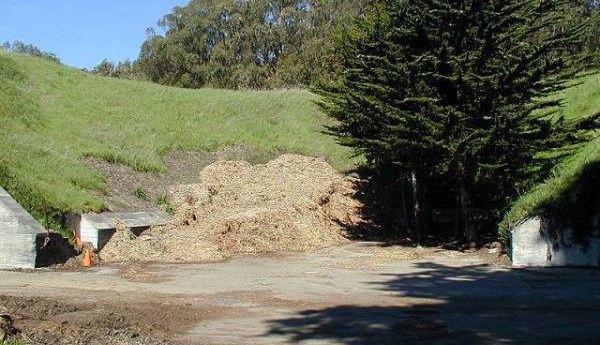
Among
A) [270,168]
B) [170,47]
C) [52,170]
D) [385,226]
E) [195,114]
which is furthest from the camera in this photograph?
[170,47]

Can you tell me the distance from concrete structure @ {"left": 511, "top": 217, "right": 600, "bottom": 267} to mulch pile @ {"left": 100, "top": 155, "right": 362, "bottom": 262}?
6.16m

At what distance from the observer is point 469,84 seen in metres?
16.0

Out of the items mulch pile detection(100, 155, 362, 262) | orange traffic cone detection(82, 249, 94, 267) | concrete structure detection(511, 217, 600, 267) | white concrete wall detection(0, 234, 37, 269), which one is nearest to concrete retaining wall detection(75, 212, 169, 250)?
mulch pile detection(100, 155, 362, 262)

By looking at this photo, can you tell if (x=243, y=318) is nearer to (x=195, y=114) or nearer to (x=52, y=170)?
(x=52, y=170)

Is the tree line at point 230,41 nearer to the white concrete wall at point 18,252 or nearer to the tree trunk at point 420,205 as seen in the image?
the tree trunk at point 420,205

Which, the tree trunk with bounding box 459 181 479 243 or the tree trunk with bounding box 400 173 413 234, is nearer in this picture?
the tree trunk with bounding box 459 181 479 243

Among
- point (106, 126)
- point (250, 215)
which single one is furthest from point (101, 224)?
point (106, 126)

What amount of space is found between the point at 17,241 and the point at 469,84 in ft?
35.9

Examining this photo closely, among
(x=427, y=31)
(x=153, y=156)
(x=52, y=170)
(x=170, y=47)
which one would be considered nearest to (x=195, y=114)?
(x=153, y=156)

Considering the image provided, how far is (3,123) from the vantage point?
77.6ft

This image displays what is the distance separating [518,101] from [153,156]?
1469 cm

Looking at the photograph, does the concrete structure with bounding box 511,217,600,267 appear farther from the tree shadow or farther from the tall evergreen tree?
the tall evergreen tree

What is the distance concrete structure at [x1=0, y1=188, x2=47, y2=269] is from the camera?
48.8 feet

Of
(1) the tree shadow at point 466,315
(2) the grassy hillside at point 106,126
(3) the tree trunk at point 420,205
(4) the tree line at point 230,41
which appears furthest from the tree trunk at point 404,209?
(4) the tree line at point 230,41
